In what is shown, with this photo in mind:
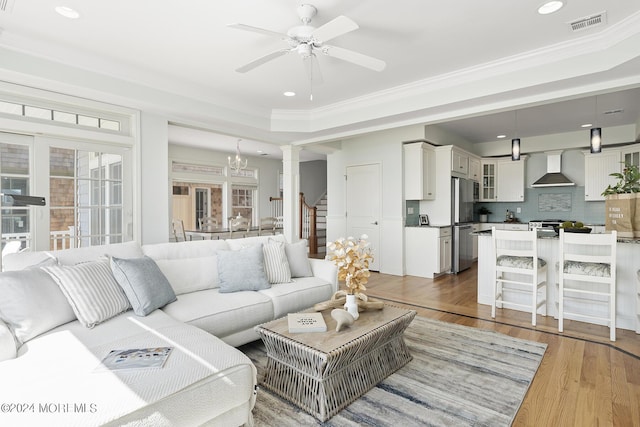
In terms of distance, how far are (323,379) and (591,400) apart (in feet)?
5.61

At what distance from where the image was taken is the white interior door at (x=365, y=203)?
20.2 feet

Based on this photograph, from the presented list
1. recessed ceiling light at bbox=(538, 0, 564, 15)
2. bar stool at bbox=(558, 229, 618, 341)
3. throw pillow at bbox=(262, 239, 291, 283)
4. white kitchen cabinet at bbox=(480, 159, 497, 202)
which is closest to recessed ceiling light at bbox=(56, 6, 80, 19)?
throw pillow at bbox=(262, 239, 291, 283)

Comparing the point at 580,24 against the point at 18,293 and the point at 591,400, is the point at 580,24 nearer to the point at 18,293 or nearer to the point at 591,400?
the point at 591,400

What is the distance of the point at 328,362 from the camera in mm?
1895

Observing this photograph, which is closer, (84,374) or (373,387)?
(84,374)

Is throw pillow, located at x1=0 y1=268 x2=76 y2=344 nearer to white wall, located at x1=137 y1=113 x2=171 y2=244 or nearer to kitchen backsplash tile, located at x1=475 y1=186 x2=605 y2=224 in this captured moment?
white wall, located at x1=137 y1=113 x2=171 y2=244

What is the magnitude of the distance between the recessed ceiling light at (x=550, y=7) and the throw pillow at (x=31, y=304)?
3854 mm

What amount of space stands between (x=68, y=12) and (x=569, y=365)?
4670mm

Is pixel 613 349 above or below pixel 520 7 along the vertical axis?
below

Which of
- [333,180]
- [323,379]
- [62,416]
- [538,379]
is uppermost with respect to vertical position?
[333,180]

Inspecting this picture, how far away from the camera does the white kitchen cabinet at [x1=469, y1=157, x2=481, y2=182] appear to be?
6778mm

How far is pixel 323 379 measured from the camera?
1968 mm

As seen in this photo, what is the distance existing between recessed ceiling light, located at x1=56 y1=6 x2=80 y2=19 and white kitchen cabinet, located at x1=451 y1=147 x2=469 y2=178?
5435mm

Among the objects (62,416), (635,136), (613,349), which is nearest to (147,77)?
(62,416)
